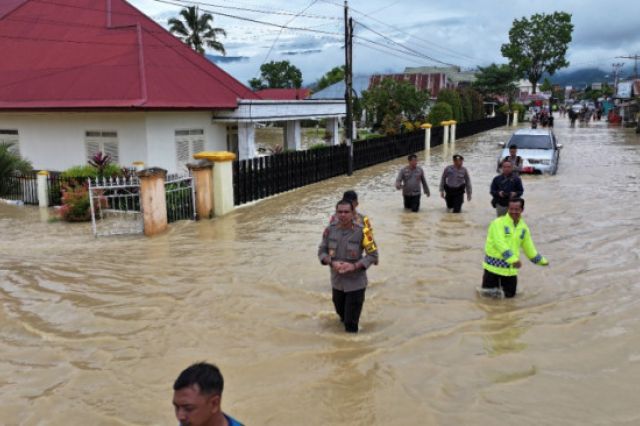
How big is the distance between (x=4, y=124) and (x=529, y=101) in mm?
77146

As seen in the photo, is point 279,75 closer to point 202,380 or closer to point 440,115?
point 440,115

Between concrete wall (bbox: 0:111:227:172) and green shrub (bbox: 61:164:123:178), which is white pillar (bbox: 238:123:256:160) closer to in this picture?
concrete wall (bbox: 0:111:227:172)

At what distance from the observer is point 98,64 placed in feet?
63.4

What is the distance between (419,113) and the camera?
39031mm

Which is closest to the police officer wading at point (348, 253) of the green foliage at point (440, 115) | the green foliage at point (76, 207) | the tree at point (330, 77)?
the green foliage at point (76, 207)

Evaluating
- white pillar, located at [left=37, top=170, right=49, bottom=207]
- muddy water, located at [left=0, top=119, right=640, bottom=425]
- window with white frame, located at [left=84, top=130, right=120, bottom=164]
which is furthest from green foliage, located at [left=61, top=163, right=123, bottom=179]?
muddy water, located at [left=0, top=119, right=640, bottom=425]

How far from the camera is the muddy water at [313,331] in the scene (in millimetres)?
4848

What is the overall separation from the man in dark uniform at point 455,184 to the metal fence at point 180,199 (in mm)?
5410

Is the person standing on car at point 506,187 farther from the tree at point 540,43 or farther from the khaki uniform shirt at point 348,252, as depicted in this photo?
the tree at point 540,43

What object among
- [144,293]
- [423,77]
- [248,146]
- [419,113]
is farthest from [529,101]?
[144,293]

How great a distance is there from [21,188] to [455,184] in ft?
39.7

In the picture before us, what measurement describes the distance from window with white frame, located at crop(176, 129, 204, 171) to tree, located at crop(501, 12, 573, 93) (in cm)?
7017

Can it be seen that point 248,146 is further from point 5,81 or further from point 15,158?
point 5,81

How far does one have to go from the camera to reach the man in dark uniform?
12513mm
